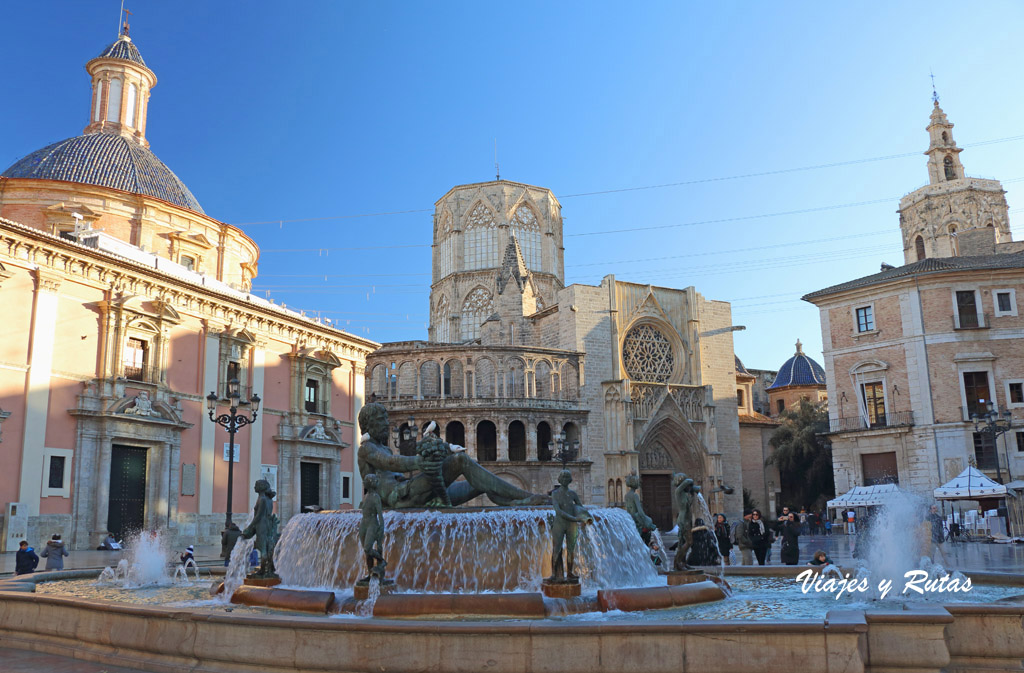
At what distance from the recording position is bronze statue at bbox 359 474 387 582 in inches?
289

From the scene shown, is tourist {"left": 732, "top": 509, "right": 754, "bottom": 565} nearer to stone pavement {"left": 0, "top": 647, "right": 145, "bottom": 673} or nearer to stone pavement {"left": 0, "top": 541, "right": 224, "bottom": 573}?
stone pavement {"left": 0, "top": 647, "right": 145, "bottom": 673}

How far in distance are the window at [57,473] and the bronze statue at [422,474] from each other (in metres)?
15.5

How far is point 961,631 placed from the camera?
5727 mm

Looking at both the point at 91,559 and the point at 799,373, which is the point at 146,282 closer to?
the point at 91,559

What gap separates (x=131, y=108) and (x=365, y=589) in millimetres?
32169

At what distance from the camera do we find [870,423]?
34031 mm

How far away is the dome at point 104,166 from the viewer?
1120 inches

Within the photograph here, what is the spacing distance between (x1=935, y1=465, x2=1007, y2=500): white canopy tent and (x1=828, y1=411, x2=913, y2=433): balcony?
9.20 m

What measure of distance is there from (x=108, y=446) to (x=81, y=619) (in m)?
16.9

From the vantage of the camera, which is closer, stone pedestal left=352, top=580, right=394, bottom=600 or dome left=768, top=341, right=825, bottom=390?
stone pedestal left=352, top=580, right=394, bottom=600

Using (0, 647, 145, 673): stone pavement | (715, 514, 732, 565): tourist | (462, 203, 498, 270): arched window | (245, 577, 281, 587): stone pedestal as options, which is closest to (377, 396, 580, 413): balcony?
(462, 203, 498, 270): arched window

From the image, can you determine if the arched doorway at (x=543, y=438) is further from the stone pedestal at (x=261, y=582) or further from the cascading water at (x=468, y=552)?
the cascading water at (x=468, y=552)

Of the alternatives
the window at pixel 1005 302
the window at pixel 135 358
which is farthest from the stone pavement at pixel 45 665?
the window at pixel 1005 302

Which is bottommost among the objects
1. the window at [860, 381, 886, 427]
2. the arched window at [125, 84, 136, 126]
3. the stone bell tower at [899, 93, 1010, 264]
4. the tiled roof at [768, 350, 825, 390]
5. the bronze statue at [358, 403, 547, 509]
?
the bronze statue at [358, 403, 547, 509]
